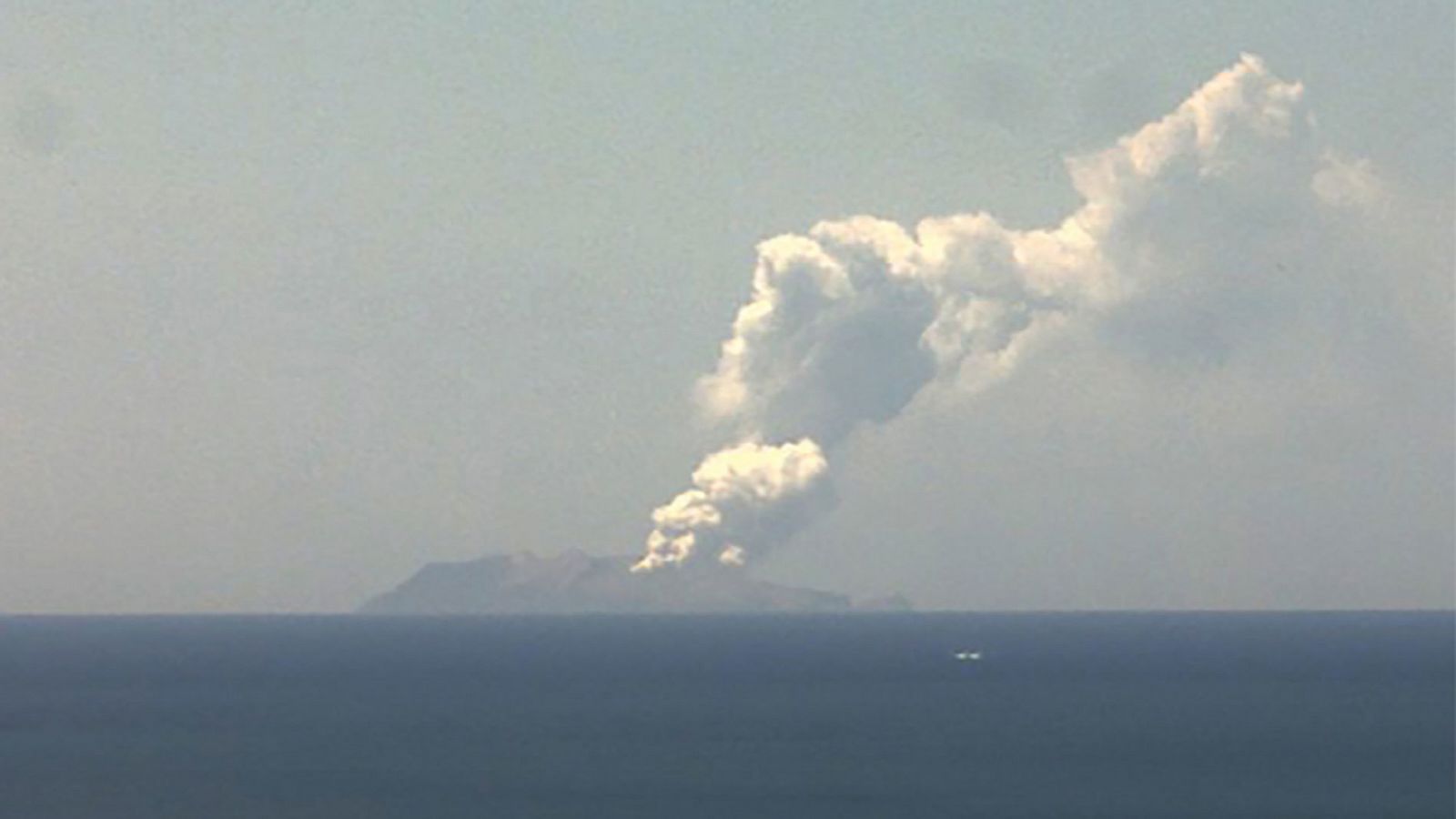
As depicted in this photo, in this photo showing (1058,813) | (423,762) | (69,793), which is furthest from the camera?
(423,762)

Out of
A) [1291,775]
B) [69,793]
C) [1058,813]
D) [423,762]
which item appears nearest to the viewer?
[1058,813]

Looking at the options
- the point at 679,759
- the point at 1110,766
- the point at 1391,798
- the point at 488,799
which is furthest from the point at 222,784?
the point at 1391,798

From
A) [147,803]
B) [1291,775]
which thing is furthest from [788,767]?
[147,803]

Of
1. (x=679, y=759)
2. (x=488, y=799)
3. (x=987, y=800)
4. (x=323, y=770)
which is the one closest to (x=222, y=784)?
(x=323, y=770)

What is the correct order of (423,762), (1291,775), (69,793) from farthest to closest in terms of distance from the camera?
(423,762) → (1291,775) → (69,793)

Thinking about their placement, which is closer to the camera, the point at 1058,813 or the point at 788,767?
the point at 1058,813

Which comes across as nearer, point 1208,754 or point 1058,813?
point 1058,813

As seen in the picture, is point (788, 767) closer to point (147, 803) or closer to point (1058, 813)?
point (1058, 813)

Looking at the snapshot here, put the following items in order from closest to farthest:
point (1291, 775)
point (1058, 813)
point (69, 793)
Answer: point (1058, 813)
point (69, 793)
point (1291, 775)

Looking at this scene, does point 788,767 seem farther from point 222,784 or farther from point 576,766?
point 222,784
